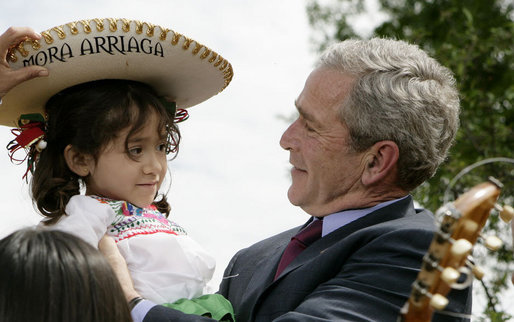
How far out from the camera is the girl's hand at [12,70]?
2938 mm

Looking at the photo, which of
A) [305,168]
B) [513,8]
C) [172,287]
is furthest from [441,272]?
[513,8]

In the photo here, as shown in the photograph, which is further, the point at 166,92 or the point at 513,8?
the point at 513,8

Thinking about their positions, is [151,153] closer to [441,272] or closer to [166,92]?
[166,92]

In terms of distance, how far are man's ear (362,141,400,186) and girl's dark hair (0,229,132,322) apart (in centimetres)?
156

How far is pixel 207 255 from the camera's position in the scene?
3.21m

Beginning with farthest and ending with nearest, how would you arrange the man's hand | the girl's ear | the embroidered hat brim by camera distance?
1. the girl's ear
2. the embroidered hat brim
3. the man's hand

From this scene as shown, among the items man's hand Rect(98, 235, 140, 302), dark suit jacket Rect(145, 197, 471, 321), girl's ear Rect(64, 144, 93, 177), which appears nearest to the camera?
dark suit jacket Rect(145, 197, 471, 321)

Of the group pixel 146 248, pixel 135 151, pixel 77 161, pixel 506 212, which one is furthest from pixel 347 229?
pixel 506 212

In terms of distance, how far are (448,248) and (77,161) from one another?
1.98m

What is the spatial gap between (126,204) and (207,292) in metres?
0.50

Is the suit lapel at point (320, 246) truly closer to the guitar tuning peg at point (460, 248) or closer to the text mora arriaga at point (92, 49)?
the text mora arriaga at point (92, 49)

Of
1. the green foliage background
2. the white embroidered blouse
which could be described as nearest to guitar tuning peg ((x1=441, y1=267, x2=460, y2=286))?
the white embroidered blouse

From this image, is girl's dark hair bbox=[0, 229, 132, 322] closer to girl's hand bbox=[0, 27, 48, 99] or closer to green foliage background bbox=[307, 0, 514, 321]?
girl's hand bbox=[0, 27, 48, 99]

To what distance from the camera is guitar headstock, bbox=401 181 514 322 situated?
164cm
